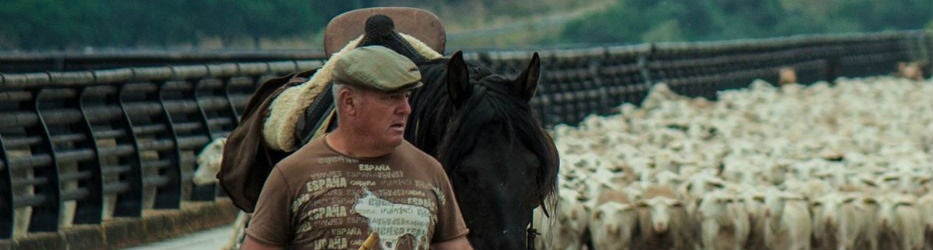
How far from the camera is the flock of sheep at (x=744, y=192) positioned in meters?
16.4

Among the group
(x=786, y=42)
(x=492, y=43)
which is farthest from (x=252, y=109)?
(x=492, y=43)

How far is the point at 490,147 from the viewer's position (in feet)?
24.5

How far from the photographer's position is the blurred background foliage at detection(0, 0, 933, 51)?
85812 mm

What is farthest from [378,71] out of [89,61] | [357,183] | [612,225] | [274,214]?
[89,61]

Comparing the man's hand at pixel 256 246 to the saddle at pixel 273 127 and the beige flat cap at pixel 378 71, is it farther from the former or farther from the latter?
the saddle at pixel 273 127

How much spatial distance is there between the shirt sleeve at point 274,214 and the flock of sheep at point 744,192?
2597mm

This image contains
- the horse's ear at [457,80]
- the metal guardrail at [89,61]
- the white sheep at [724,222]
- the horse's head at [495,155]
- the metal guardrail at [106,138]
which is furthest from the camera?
the metal guardrail at [89,61]

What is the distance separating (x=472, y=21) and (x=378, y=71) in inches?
4388

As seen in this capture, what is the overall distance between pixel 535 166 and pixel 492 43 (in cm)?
10578

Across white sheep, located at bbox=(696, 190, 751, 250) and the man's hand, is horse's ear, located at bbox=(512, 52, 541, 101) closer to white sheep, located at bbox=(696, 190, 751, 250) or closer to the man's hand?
the man's hand

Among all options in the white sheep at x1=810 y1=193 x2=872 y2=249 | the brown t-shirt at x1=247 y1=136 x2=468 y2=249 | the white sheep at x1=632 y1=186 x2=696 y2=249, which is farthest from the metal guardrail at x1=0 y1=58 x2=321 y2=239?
the brown t-shirt at x1=247 y1=136 x2=468 y2=249

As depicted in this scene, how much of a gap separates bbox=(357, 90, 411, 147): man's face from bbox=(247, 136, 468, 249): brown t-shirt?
3.0 inches

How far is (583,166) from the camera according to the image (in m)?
19.8

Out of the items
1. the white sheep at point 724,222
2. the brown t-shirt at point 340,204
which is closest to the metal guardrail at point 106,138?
the white sheep at point 724,222
